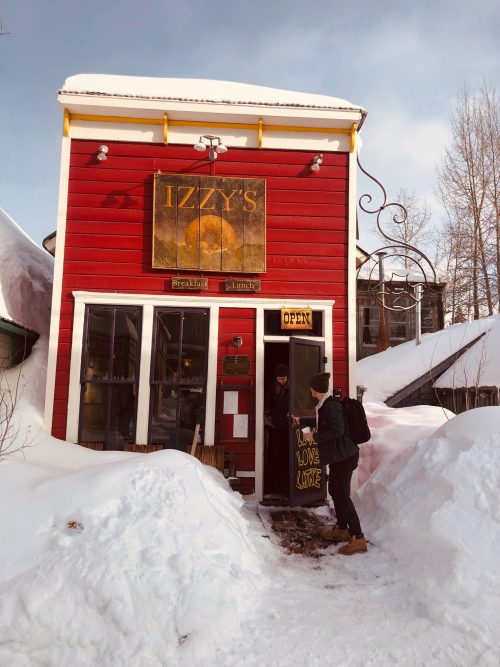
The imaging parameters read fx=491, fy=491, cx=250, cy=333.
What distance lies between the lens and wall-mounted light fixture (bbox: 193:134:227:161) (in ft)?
24.1

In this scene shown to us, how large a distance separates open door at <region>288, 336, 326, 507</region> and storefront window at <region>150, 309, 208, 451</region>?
54.4 inches

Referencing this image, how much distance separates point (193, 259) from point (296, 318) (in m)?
1.82

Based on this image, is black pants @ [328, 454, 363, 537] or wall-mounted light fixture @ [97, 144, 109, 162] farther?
wall-mounted light fixture @ [97, 144, 109, 162]

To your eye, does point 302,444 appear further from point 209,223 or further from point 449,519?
point 209,223

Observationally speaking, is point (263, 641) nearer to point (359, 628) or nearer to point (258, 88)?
point (359, 628)

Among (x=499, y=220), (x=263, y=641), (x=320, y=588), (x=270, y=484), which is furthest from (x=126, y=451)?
(x=499, y=220)

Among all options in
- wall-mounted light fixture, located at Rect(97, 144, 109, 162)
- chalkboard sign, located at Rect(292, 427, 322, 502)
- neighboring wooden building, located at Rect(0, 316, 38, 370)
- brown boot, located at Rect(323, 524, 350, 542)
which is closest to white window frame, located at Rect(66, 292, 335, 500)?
chalkboard sign, located at Rect(292, 427, 322, 502)

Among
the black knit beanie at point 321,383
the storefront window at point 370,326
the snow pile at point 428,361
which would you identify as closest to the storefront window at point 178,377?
the black knit beanie at point 321,383

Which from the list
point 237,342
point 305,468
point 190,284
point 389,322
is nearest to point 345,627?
point 305,468

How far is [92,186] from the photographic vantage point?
7.62 metres

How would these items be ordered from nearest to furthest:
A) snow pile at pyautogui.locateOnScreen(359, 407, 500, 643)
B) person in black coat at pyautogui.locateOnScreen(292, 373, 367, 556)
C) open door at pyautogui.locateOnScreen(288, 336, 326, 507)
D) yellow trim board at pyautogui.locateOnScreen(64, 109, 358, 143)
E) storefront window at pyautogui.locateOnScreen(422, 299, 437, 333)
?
snow pile at pyautogui.locateOnScreen(359, 407, 500, 643)
person in black coat at pyautogui.locateOnScreen(292, 373, 367, 556)
open door at pyautogui.locateOnScreen(288, 336, 326, 507)
yellow trim board at pyautogui.locateOnScreen(64, 109, 358, 143)
storefront window at pyautogui.locateOnScreen(422, 299, 437, 333)

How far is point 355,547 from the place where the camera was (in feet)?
16.9

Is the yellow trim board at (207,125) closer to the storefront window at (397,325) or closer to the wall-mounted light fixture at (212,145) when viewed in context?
the wall-mounted light fixture at (212,145)

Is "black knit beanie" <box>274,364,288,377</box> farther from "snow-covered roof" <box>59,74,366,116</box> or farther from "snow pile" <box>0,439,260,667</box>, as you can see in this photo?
"snow-covered roof" <box>59,74,366,116</box>
